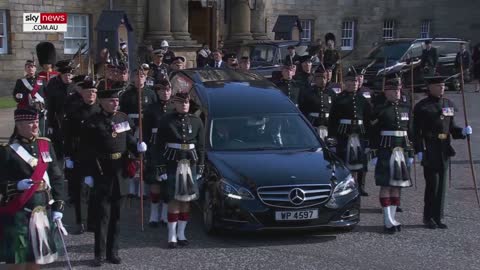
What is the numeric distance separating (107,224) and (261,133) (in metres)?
2.71

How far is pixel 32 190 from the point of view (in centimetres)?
620

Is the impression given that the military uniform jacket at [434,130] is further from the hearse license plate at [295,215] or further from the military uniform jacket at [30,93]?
the military uniform jacket at [30,93]

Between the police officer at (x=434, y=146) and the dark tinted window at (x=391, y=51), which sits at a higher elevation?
the dark tinted window at (x=391, y=51)

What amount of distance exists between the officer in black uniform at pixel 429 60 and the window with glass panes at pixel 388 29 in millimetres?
10276

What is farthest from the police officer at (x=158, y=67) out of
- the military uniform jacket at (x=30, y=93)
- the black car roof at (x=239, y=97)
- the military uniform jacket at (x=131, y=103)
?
the military uniform jacket at (x=131, y=103)

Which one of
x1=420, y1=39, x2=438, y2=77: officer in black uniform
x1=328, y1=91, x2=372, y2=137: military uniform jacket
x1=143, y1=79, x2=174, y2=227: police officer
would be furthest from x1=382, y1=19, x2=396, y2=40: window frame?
x1=143, y1=79, x2=174, y2=227: police officer

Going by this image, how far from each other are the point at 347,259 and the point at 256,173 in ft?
4.74

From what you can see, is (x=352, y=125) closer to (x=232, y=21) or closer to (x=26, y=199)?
(x=26, y=199)

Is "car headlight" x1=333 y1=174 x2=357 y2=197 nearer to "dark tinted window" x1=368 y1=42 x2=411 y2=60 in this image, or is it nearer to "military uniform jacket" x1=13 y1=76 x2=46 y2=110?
"military uniform jacket" x1=13 y1=76 x2=46 y2=110

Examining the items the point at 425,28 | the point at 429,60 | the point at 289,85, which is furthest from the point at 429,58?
the point at 289,85

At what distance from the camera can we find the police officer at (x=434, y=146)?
366 inches

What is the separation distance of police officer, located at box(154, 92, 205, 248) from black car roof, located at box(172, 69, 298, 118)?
1.13 m

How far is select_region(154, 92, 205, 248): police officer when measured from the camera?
8375 millimetres

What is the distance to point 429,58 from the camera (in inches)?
1000
